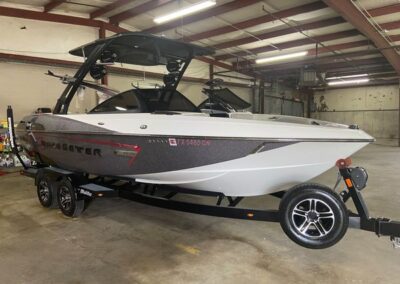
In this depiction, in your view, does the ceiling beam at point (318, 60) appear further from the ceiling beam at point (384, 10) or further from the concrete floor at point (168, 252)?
the concrete floor at point (168, 252)

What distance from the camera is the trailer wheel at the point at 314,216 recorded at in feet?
6.93

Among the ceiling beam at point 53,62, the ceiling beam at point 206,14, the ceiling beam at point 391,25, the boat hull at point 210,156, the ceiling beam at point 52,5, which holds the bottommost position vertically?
the boat hull at point 210,156

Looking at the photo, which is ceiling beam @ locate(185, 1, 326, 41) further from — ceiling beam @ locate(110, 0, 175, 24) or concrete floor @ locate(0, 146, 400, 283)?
concrete floor @ locate(0, 146, 400, 283)

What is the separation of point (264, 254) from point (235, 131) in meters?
1.07

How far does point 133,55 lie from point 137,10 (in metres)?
4.75

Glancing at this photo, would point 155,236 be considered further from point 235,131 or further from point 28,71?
point 28,71

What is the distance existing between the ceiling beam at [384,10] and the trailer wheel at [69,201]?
7132 millimetres

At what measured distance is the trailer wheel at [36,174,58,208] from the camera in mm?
3568

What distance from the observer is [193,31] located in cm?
918

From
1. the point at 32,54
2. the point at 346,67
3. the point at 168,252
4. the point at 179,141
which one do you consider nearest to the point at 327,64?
the point at 346,67

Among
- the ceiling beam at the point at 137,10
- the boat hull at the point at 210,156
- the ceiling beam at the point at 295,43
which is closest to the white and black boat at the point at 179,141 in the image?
the boat hull at the point at 210,156

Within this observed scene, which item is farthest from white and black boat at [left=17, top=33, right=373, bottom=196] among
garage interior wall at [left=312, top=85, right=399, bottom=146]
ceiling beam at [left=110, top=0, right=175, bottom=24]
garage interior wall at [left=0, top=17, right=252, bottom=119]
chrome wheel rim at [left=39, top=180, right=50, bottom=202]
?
garage interior wall at [left=312, top=85, right=399, bottom=146]

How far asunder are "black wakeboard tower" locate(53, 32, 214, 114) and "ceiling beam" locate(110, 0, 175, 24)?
12.2 ft

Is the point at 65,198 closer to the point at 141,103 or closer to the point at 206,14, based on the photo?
the point at 141,103
